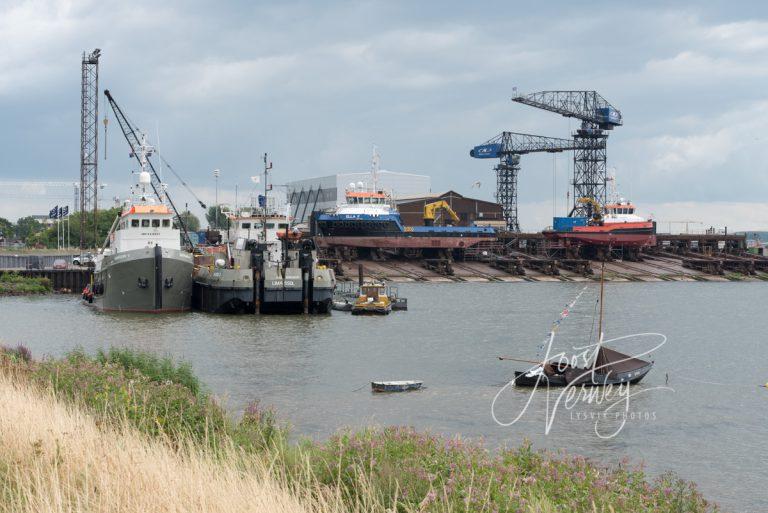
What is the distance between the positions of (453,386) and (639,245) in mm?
94290

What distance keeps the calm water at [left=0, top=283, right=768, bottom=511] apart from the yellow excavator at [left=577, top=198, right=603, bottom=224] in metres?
42.2

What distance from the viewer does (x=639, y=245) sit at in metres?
120

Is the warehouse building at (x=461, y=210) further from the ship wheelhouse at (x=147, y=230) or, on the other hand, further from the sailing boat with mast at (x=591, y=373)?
the sailing boat with mast at (x=591, y=373)

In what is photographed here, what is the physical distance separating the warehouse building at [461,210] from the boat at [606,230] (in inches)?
895

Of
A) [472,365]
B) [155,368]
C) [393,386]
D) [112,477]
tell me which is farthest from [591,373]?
[112,477]

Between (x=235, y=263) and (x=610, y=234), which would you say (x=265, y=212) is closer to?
(x=235, y=263)

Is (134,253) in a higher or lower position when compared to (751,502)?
higher

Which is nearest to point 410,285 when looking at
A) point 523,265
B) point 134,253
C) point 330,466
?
point 523,265

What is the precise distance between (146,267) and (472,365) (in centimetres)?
2809

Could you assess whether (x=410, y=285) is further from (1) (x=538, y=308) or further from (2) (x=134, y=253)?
(2) (x=134, y=253)

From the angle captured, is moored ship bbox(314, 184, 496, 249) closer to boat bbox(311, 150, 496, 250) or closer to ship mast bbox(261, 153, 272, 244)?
boat bbox(311, 150, 496, 250)

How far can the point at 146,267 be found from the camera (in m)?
57.0

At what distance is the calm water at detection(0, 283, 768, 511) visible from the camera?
22984 mm

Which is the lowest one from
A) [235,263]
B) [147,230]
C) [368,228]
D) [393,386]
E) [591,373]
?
[393,386]
